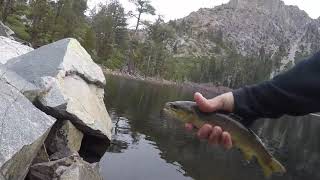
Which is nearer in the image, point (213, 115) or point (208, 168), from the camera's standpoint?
point (213, 115)

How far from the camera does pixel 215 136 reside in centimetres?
330

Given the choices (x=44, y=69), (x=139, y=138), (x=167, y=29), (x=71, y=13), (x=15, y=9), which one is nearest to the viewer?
(x=44, y=69)

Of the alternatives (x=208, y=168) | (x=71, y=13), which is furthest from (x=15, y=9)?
(x=208, y=168)

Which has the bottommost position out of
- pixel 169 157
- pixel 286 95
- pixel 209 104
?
pixel 169 157

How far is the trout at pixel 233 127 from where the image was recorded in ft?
10.5

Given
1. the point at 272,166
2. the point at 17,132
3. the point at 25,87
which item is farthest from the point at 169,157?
the point at 272,166

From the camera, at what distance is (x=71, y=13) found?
76938 mm

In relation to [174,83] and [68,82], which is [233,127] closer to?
[68,82]

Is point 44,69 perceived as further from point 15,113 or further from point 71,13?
point 71,13

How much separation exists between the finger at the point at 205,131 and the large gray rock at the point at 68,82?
420 inches

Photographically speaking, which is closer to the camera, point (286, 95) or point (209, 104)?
point (286, 95)

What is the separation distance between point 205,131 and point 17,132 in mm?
6623

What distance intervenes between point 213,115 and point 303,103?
62cm

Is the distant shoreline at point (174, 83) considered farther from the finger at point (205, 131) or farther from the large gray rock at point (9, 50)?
the finger at point (205, 131)
